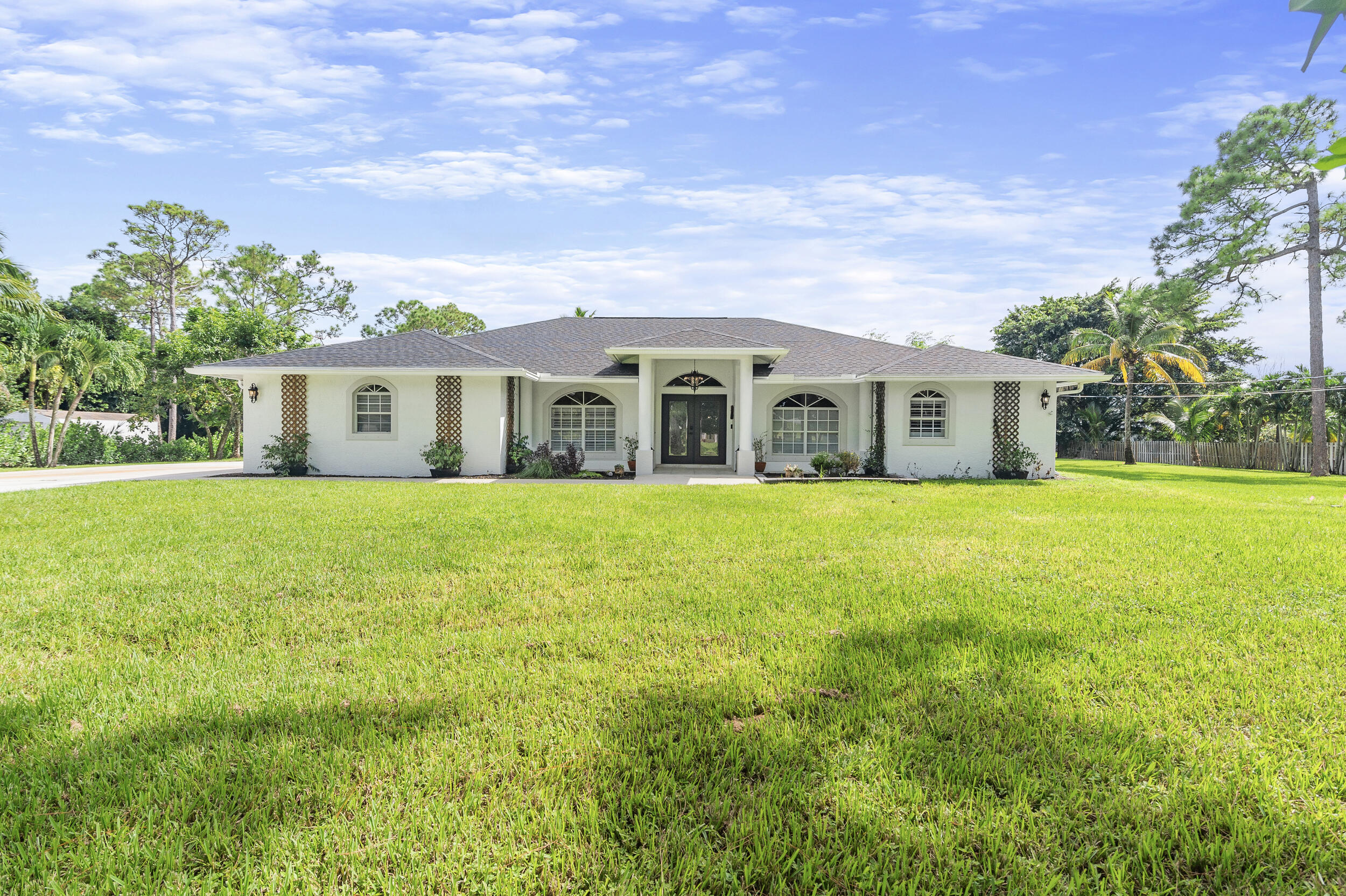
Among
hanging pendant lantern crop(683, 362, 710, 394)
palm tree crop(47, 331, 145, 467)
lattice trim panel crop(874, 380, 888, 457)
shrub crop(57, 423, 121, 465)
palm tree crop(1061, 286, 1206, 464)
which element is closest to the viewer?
lattice trim panel crop(874, 380, 888, 457)

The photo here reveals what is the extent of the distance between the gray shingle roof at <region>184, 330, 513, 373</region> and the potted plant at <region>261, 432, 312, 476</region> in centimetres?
208

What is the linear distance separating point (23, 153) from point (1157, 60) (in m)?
33.1

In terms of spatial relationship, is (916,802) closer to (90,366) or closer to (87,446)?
(90,366)

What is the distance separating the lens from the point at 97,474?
18.5 metres

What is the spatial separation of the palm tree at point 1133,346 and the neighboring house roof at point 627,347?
14.1 metres

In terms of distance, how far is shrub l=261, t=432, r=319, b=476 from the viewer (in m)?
17.4

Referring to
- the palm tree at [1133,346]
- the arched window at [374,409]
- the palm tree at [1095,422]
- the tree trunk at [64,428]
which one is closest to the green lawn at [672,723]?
the arched window at [374,409]

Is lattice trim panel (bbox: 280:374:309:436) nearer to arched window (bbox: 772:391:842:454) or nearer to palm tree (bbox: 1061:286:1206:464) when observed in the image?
arched window (bbox: 772:391:842:454)

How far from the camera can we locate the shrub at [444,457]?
1714 cm

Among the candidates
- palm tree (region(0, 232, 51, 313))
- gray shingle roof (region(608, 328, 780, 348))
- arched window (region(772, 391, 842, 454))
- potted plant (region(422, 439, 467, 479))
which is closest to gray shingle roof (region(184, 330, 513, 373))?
potted plant (region(422, 439, 467, 479))

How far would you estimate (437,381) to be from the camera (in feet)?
57.7

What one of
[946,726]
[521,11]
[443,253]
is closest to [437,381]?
[521,11]

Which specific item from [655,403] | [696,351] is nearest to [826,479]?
[696,351]

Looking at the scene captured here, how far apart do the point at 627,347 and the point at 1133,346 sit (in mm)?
26802
